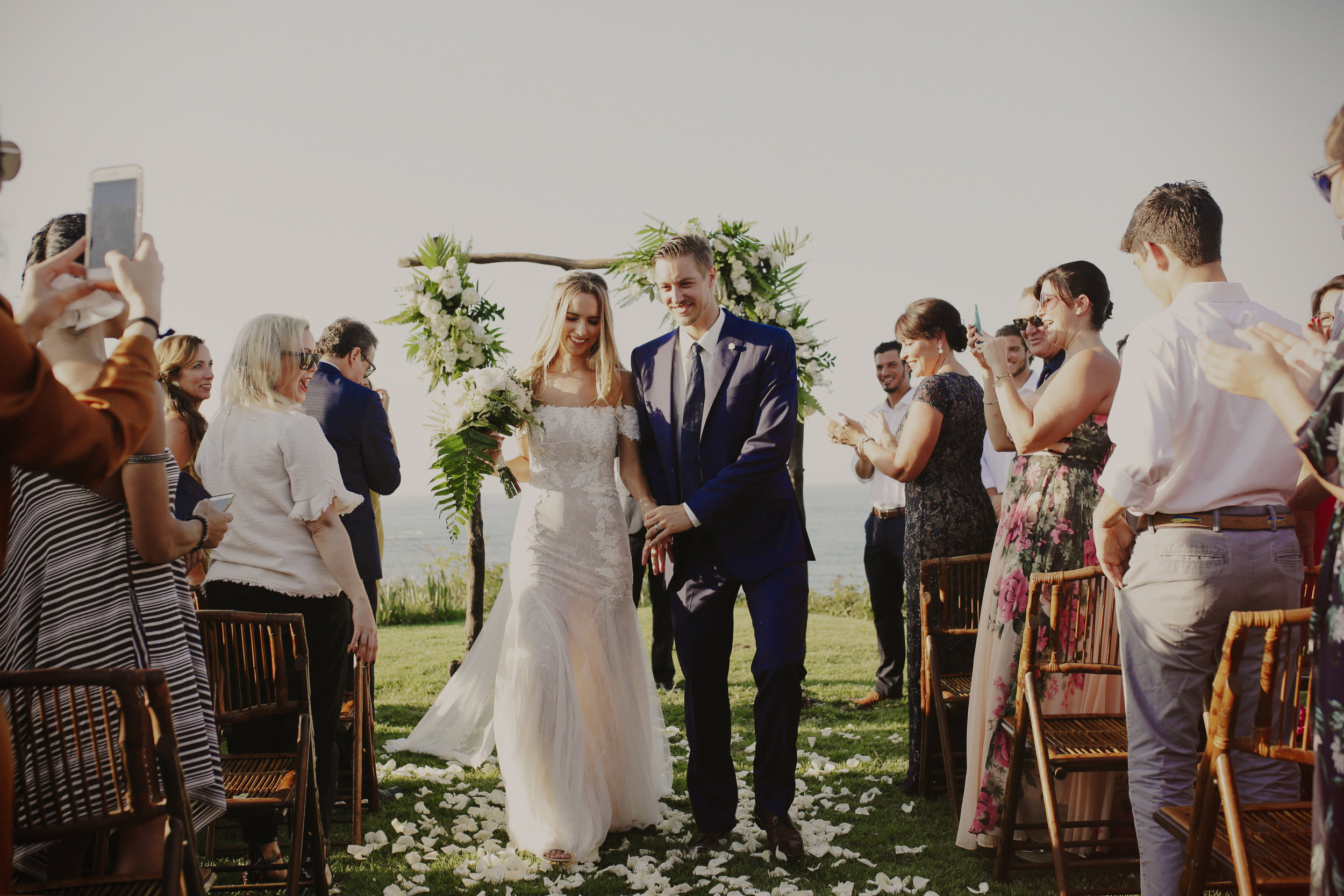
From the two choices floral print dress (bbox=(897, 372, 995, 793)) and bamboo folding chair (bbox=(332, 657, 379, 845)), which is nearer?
bamboo folding chair (bbox=(332, 657, 379, 845))

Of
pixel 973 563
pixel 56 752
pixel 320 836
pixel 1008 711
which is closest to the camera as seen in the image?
pixel 56 752

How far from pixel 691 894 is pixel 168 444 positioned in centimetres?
302

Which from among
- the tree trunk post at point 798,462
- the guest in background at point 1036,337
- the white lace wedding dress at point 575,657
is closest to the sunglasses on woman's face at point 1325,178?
the guest in background at point 1036,337

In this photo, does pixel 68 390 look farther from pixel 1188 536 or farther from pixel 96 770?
pixel 1188 536

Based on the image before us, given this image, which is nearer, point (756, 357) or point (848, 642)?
point (756, 357)

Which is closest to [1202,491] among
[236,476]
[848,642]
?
[236,476]

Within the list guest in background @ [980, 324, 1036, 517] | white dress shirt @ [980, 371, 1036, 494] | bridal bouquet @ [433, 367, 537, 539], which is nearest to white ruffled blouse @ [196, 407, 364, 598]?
bridal bouquet @ [433, 367, 537, 539]

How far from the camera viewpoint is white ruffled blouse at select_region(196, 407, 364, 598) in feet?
12.4

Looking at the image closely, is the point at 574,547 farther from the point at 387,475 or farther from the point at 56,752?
the point at 56,752

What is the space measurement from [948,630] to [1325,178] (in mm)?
3013

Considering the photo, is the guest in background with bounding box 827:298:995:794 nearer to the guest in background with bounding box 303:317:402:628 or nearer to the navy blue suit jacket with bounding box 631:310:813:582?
the navy blue suit jacket with bounding box 631:310:813:582

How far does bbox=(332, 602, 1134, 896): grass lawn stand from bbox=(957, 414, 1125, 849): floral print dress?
271 millimetres

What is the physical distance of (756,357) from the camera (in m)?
4.28

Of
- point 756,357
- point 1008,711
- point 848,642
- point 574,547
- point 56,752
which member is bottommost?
point 848,642
